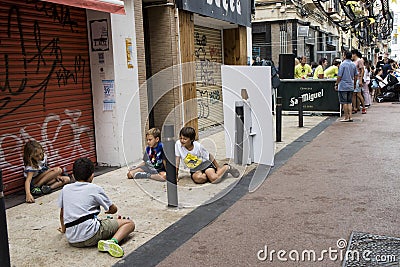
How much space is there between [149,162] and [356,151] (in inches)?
159

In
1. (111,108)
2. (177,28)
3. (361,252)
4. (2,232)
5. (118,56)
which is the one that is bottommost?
(361,252)

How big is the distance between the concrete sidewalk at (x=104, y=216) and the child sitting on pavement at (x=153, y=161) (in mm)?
110

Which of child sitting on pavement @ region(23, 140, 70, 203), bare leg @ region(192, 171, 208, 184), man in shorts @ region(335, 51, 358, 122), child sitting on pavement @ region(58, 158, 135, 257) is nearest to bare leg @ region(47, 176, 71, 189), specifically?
child sitting on pavement @ region(23, 140, 70, 203)

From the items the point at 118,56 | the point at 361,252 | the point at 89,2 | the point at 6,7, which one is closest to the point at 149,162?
the point at 118,56

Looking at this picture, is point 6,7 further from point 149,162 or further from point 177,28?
point 177,28

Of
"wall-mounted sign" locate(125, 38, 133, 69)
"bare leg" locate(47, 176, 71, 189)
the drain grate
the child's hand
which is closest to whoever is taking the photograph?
the drain grate

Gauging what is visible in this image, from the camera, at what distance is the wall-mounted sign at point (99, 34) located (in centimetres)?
734

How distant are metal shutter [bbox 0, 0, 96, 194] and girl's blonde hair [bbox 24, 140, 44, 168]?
0.77ft

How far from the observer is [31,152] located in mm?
5957

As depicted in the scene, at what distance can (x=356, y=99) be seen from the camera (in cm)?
1471

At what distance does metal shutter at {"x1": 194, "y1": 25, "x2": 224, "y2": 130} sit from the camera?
1080cm

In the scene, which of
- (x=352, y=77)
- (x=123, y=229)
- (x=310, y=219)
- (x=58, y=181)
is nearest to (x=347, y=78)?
(x=352, y=77)

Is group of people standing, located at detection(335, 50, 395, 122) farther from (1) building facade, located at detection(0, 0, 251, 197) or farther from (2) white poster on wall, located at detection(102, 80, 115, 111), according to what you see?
(2) white poster on wall, located at detection(102, 80, 115, 111)

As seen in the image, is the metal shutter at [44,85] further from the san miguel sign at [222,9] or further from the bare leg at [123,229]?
the san miguel sign at [222,9]
